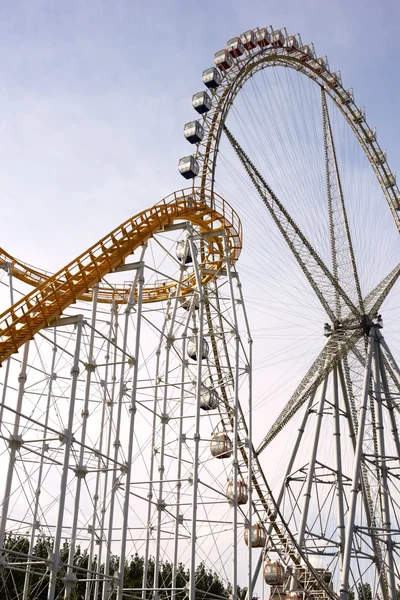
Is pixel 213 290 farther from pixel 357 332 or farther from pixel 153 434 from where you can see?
pixel 357 332

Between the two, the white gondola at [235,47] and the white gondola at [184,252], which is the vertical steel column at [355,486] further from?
the white gondola at [235,47]

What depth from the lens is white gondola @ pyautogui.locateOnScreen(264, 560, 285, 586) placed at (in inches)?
976

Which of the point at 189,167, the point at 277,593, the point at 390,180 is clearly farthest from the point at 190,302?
the point at 390,180

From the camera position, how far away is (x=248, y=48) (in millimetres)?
29406

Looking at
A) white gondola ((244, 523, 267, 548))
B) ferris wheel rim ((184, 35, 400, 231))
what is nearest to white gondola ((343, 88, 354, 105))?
ferris wheel rim ((184, 35, 400, 231))

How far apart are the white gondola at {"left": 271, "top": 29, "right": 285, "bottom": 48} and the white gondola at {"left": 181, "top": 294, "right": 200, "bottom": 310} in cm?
1229

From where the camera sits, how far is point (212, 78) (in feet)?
90.4

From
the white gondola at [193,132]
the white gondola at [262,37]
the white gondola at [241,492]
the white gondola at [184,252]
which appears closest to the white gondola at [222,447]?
the white gondola at [241,492]

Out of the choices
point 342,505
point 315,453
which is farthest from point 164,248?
point 342,505

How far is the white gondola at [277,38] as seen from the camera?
1200 inches

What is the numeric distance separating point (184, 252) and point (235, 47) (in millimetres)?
10465

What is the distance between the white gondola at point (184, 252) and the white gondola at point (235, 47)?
9.48 metres

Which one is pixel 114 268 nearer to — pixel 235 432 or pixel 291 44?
pixel 235 432

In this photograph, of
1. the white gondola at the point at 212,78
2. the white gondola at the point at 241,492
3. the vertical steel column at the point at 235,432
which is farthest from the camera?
the white gondola at the point at 212,78
